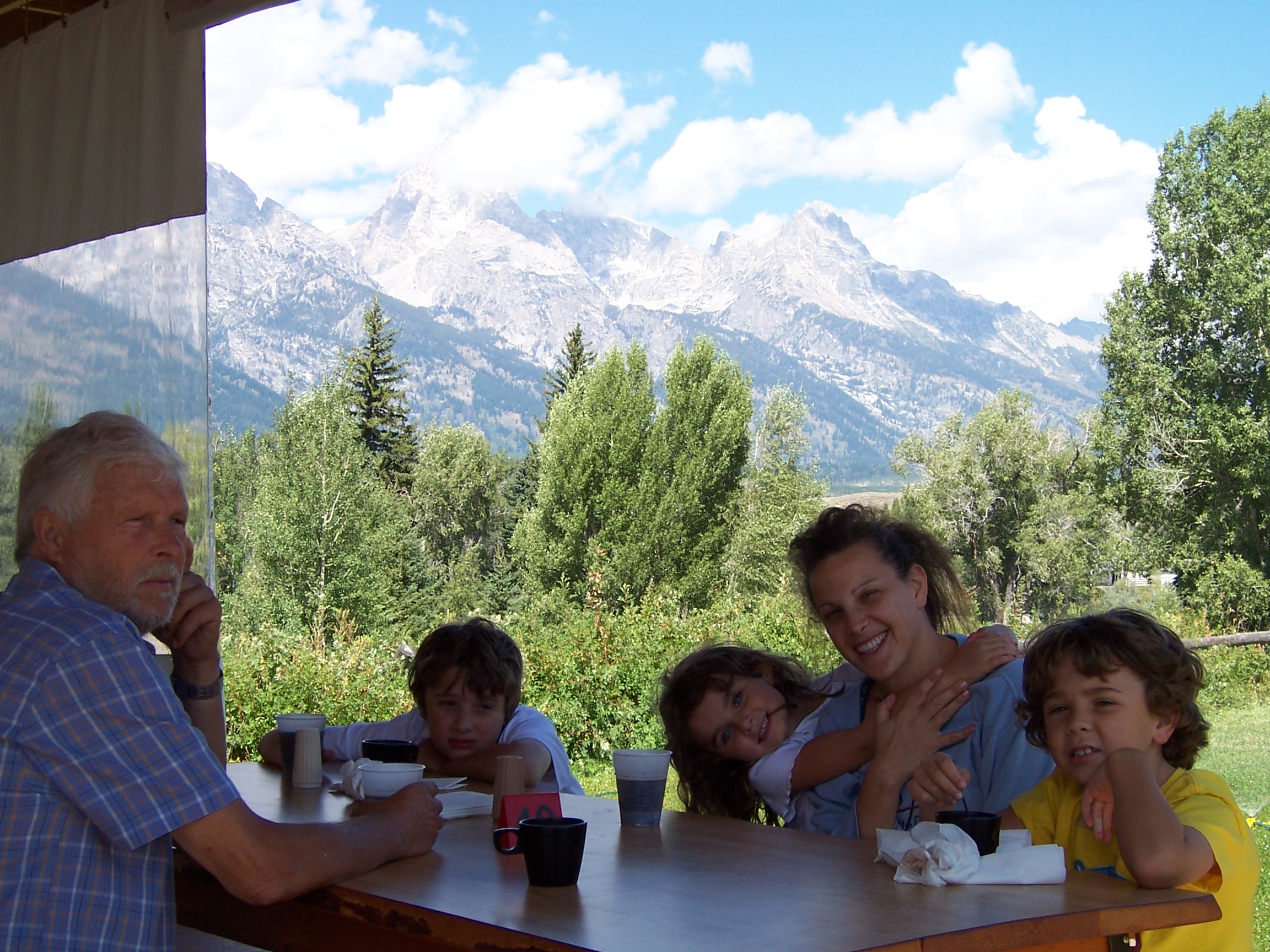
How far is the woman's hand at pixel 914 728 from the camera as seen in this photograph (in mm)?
1768

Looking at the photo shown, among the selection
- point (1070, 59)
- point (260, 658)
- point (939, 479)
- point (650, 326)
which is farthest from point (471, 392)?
point (260, 658)

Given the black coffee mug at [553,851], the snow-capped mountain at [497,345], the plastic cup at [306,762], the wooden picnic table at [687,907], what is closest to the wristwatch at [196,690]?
the plastic cup at [306,762]

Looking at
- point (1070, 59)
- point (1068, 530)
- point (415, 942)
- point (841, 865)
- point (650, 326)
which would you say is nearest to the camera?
point (415, 942)

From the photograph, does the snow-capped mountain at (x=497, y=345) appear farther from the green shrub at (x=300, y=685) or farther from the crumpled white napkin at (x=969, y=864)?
the crumpled white napkin at (x=969, y=864)

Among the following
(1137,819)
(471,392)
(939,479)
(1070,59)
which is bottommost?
(1137,819)

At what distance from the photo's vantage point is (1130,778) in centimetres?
135

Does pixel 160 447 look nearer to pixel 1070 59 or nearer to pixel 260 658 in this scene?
pixel 260 658

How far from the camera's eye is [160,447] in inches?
59.9

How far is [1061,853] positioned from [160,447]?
3.94 ft

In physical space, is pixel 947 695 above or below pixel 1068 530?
below

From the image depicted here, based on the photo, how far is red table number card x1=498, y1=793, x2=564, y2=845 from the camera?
5.13 feet

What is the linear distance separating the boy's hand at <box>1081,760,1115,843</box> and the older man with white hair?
871mm

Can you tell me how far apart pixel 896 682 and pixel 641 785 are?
50 centimetres

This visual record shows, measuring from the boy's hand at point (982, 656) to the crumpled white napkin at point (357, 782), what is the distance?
842 millimetres
